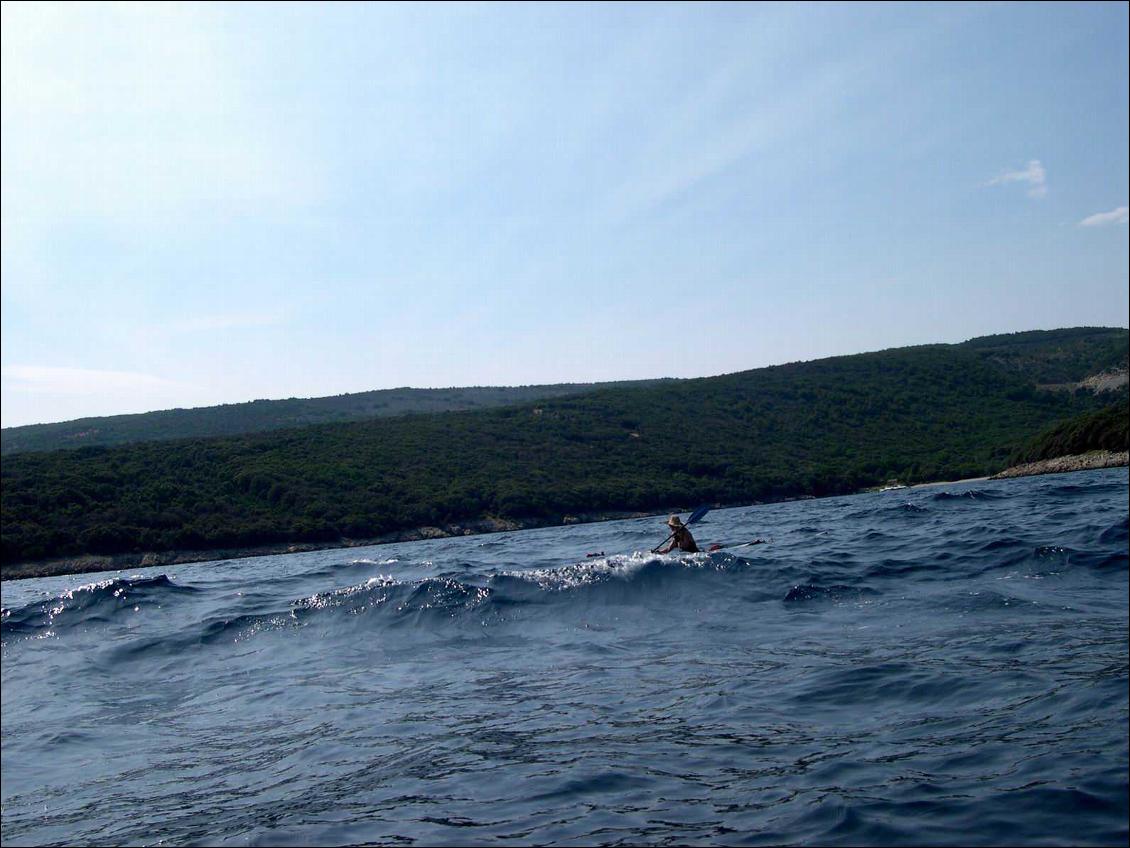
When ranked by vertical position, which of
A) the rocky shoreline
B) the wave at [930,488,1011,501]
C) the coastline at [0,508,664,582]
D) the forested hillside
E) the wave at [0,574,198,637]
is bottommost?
the coastline at [0,508,664,582]

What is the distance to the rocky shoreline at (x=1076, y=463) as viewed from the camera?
48.2 m

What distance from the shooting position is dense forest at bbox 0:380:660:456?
11375cm

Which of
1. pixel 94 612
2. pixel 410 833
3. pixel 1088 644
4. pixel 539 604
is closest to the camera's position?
pixel 410 833

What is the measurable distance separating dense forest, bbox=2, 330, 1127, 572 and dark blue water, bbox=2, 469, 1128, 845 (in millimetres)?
Answer: 43214

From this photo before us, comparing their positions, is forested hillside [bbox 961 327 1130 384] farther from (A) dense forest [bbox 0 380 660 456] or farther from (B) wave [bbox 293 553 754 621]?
(B) wave [bbox 293 553 754 621]

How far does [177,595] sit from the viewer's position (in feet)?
72.4

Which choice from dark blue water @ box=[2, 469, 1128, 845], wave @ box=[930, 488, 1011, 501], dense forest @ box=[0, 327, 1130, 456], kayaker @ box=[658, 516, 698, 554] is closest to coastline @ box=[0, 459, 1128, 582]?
wave @ box=[930, 488, 1011, 501]

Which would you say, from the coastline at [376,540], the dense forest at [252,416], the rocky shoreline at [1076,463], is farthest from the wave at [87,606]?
the dense forest at [252,416]

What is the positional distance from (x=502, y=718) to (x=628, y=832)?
3.30 m

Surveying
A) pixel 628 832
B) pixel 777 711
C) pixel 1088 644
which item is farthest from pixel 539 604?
pixel 628 832

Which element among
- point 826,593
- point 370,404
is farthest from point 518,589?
point 370,404

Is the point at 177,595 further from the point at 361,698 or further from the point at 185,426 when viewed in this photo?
the point at 185,426

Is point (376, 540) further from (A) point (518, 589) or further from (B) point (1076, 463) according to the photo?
(A) point (518, 589)

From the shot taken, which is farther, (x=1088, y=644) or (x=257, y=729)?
(x=257, y=729)
